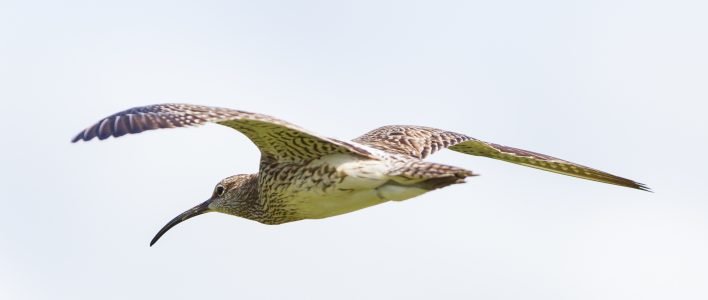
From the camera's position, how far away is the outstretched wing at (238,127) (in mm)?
17062

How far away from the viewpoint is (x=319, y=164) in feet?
62.0

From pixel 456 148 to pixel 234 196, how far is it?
268 centimetres

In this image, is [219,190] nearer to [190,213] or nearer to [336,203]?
[190,213]

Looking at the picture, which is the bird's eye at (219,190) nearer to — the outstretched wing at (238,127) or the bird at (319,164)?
the bird at (319,164)

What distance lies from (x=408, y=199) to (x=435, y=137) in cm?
262

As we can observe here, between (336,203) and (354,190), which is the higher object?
(354,190)

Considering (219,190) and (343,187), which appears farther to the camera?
(219,190)

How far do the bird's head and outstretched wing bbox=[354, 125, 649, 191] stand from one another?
1276 millimetres

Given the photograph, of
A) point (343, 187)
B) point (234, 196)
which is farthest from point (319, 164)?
point (234, 196)

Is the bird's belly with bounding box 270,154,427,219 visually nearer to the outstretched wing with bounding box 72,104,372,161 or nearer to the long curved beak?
the outstretched wing with bounding box 72,104,372,161

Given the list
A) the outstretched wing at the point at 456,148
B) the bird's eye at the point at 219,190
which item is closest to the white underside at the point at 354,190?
the outstretched wing at the point at 456,148

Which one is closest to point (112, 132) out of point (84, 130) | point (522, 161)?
point (84, 130)

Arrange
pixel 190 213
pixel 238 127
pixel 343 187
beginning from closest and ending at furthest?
pixel 238 127, pixel 343 187, pixel 190 213

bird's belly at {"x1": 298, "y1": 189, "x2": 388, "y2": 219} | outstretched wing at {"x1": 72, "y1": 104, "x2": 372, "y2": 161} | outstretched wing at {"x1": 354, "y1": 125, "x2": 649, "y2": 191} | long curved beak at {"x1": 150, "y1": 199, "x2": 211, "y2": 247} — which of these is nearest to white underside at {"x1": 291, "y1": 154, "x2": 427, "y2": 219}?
bird's belly at {"x1": 298, "y1": 189, "x2": 388, "y2": 219}
